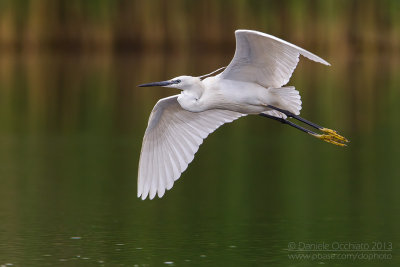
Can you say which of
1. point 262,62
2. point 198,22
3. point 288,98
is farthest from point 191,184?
point 198,22

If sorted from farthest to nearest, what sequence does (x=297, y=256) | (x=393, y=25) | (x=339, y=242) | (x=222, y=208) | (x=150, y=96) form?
(x=393, y=25) < (x=150, y=96) < (x=222, y=208) < (x=339, y=242) < (x=297, y=256)

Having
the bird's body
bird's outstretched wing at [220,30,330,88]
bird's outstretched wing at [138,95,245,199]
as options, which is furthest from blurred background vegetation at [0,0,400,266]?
bird's outstretched wing at [220,30,330,88]

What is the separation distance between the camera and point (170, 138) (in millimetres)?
7910

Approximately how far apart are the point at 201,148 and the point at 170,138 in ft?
18.5

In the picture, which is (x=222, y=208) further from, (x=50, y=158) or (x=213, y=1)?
(x=213, y=1)

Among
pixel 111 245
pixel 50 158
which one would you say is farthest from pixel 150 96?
pixel 111 245

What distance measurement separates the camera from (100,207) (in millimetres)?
9367

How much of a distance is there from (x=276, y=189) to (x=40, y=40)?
15276 mm

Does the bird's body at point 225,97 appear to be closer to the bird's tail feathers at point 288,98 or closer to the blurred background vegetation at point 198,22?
the bird's tail feathers at point 288,98

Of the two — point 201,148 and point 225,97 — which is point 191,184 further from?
point 225,97

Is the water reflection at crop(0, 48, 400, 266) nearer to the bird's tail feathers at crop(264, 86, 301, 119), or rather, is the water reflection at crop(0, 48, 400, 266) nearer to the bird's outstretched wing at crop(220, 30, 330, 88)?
the bird's tail feathers at crop(264, 86, 301, 119)

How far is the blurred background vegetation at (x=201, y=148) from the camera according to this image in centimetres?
801

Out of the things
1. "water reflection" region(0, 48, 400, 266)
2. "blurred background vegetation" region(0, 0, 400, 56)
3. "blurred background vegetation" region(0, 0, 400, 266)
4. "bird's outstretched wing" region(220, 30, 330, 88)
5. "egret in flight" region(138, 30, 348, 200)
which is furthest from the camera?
Result: "blurred background vegetation" region(0, 0, 400, 56)

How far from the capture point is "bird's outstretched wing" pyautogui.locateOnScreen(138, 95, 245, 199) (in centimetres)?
767
